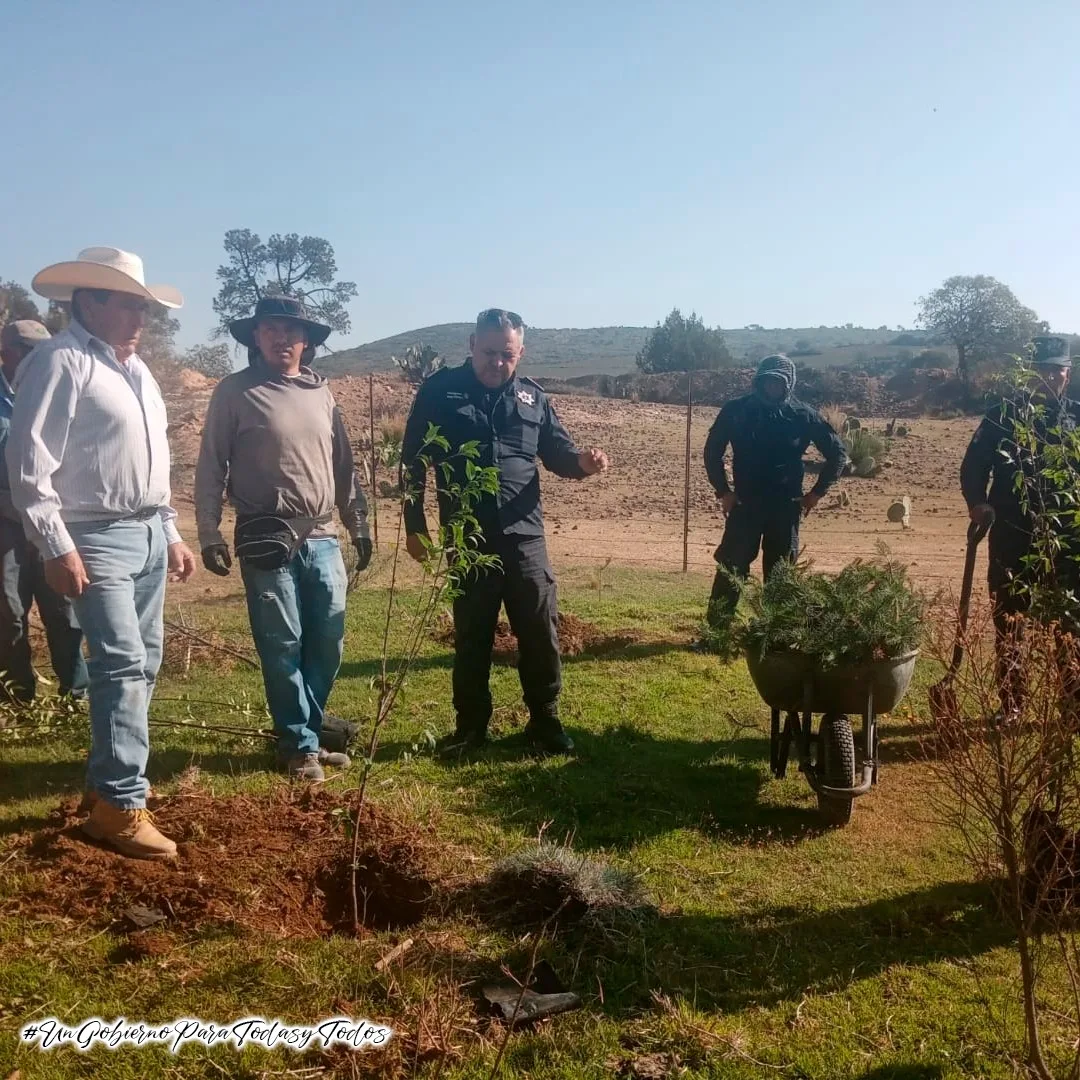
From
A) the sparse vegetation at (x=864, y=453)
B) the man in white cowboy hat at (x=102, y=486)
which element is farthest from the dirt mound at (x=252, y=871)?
the sparse vegetation at (x=864, y=453)

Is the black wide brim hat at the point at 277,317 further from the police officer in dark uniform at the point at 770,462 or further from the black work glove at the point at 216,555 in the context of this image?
the police officer in dark uniform at the point at 770,462

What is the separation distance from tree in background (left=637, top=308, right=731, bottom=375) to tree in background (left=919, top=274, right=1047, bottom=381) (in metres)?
10.8

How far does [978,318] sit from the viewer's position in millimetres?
44219

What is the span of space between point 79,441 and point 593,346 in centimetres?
9063

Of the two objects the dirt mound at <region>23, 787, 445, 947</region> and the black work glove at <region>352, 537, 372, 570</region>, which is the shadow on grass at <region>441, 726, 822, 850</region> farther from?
the black work glove at <region>352, 537, 372, 570</region>

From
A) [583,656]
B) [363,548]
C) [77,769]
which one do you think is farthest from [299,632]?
[583,656]

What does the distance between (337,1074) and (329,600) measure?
2.35 metres

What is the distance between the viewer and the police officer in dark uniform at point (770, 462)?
6094mm

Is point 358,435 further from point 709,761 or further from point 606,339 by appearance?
point 606,339

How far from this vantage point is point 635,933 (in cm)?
307

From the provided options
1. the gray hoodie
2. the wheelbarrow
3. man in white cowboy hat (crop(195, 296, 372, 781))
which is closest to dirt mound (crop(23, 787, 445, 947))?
man in white cowboy hat (crop(195, 296, 372, 781))

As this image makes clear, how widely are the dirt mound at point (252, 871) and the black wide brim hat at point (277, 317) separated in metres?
2.12

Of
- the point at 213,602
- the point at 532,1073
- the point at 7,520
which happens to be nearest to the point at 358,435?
the point at 213,602

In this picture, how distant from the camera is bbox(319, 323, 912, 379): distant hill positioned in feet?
207
